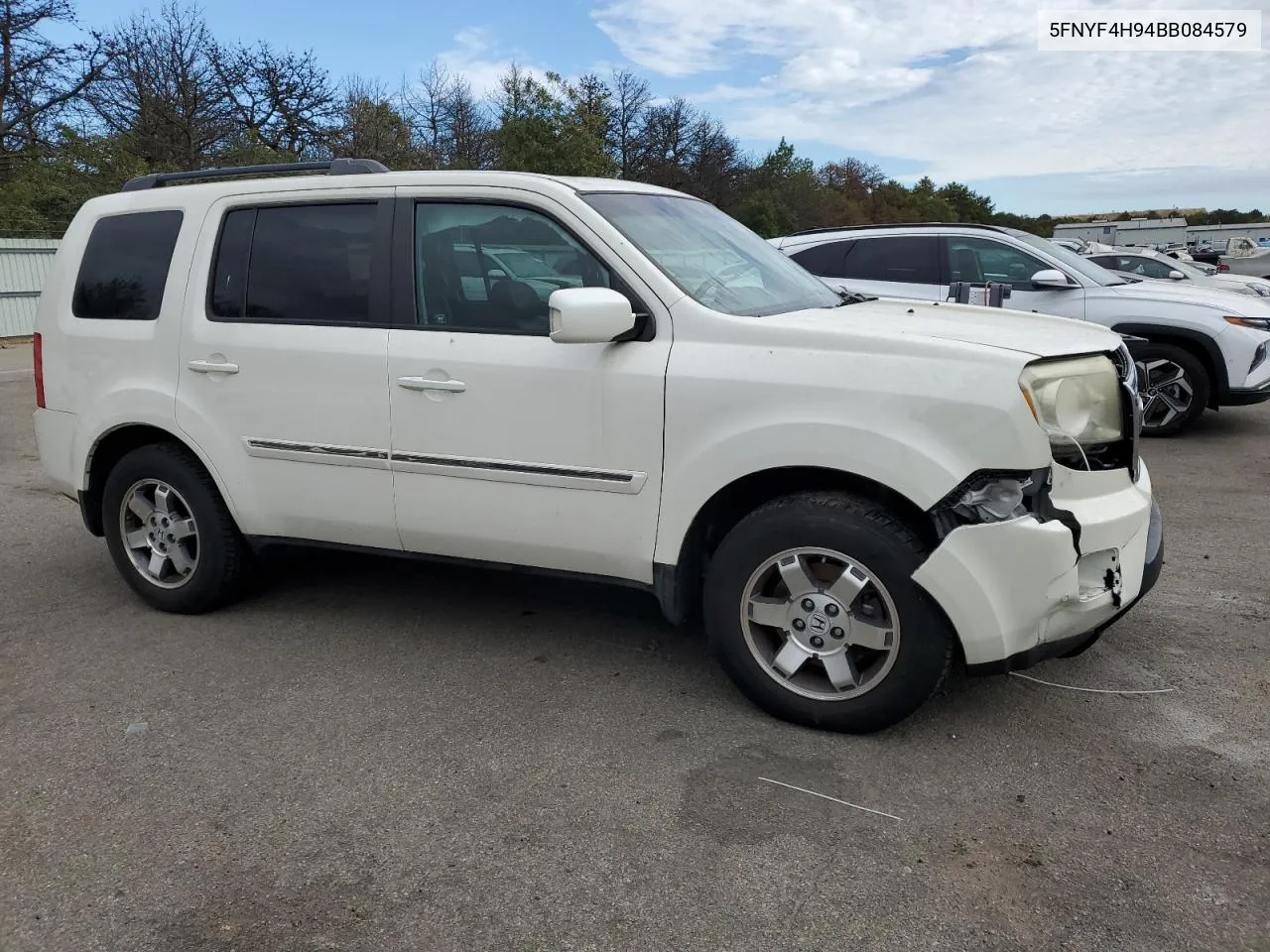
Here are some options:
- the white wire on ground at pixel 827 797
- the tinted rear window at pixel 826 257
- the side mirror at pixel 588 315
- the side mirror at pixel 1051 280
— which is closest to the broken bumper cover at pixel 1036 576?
the white wire on ground at pixel 827 797

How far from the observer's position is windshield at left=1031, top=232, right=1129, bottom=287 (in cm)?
916

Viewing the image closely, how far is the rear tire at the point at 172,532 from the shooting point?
447cm

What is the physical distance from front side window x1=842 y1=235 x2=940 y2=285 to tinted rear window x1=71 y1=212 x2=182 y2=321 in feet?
21.2

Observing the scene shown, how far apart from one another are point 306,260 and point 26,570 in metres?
2.68

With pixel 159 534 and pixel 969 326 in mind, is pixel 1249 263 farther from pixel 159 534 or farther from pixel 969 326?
pixel 159 534

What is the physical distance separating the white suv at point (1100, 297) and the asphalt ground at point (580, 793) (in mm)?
4560

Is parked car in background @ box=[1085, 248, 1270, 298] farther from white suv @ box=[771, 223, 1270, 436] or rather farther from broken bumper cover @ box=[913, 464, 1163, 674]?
broken bumper cover @ box=[913, 464, 1163, 674]

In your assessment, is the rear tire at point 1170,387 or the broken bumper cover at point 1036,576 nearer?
the broken bumper cover at point 1036,576

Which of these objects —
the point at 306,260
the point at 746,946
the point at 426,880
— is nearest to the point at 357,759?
the point at 426,880

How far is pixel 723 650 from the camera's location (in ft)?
11.5

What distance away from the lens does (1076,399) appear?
10.5 feet

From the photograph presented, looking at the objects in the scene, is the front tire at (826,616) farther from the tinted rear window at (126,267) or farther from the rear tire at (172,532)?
the tinted rear window at (126,267)

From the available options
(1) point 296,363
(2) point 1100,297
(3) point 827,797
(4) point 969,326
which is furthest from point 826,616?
(2) point 1100,297

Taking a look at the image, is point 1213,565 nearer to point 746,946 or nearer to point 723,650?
point 723,650
